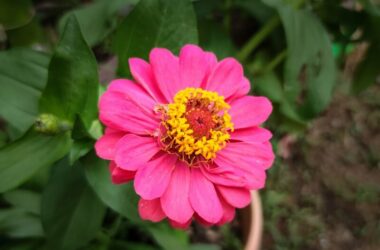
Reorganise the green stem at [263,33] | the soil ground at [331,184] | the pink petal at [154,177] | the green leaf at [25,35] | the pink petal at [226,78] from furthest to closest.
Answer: the soil ground at [331,184] < the green stem at [263,33] < the green leaf at [25,35] < the pink petal at [226,78] < the pink petal at [154,177]

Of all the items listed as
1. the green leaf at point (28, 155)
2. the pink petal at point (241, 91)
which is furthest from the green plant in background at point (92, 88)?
the pink petal at point (241, 91)

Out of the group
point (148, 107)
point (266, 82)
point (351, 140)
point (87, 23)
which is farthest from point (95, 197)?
point (351, 140)

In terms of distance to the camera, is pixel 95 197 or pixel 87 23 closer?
pixel 95 197

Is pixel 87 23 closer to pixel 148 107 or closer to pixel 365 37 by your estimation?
pixel 148 107

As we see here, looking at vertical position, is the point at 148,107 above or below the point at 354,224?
above

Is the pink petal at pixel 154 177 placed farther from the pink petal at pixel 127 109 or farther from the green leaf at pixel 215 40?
the green leaf at pixel 215 40

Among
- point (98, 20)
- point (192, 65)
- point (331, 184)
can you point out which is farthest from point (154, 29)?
point (331, 184)
